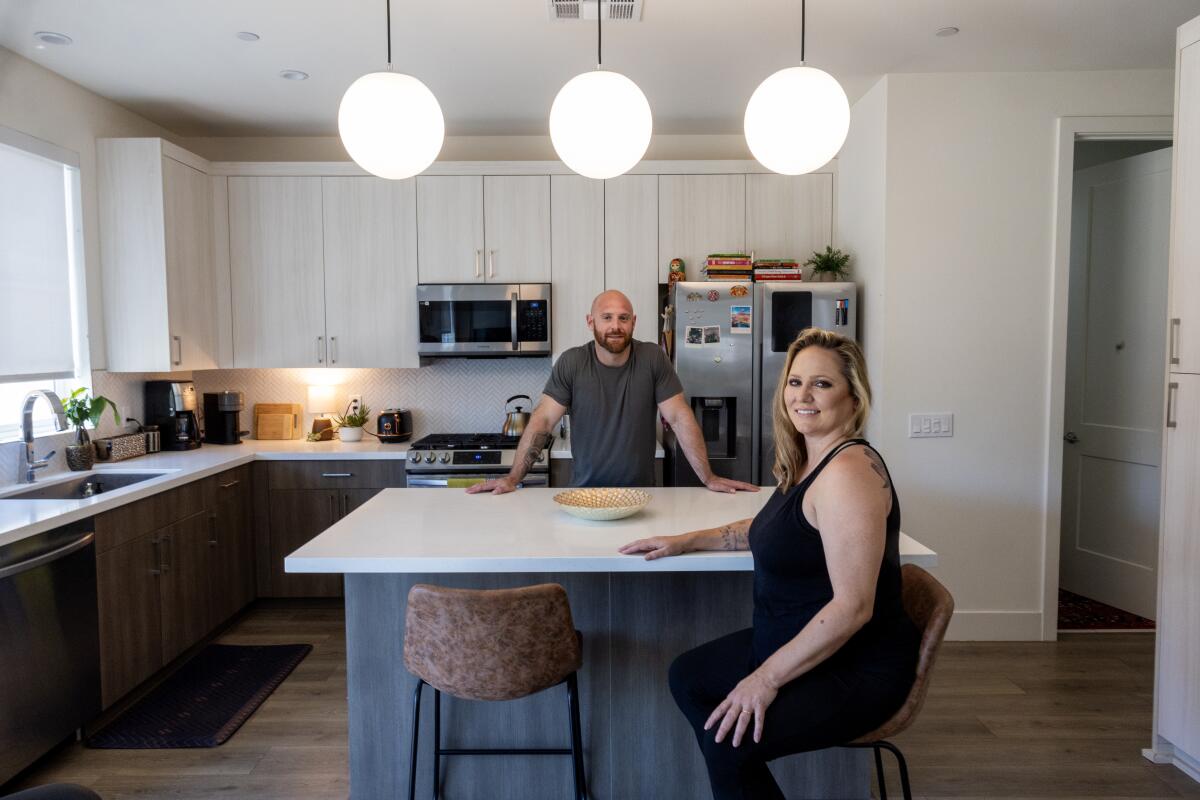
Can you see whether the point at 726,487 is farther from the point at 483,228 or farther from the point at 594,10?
the point at 483,228

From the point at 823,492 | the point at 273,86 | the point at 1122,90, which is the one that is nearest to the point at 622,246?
the point at 273,86

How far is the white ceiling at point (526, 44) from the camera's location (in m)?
2.90

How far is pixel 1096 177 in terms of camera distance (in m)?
4.28

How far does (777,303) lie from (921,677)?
2.53 meters

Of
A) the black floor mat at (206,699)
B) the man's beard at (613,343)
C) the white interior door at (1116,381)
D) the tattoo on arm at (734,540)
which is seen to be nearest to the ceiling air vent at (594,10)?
the man's beard at (613,343)

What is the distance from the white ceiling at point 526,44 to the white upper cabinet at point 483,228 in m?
0.44

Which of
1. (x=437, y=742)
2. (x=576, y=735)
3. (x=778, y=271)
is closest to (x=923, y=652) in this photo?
(x=576, y=735)

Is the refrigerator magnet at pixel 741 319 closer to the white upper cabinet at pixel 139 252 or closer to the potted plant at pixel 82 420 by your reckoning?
the white upper cabinet at pixel 139 252

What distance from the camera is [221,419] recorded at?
441 centimetres

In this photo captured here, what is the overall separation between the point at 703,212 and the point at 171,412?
10.2 ft

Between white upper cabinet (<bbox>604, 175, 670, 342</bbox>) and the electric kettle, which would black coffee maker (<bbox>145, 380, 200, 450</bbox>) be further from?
white upper cabinet (<bbox>604, 175, 670, 342</bbox>)

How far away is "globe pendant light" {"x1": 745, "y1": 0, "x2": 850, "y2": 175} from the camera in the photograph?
76.9 inches

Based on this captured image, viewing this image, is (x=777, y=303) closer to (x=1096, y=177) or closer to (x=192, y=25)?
(x=1096, y=177)

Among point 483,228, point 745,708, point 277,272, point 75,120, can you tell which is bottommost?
point 745,708
